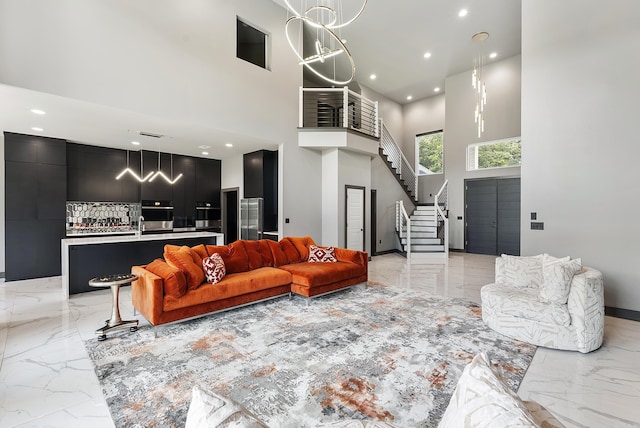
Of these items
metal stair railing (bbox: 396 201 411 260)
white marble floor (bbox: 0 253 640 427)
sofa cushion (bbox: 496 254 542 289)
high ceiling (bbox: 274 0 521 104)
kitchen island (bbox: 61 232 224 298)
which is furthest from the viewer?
metal stair railing (bbox: 396 201 411 260)

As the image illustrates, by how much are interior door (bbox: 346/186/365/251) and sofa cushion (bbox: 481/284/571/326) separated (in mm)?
4228

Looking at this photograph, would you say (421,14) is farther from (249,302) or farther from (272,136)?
(249,302)

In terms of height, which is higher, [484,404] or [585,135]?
[585,135]

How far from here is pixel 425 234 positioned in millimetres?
9008

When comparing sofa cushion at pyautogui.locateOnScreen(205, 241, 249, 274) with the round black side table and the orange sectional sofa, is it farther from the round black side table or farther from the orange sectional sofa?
the round black side table

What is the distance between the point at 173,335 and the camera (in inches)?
129

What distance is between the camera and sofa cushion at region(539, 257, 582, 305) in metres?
2.96

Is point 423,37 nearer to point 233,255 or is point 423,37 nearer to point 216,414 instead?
point 233,255

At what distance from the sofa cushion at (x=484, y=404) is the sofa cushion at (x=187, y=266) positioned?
335 cm

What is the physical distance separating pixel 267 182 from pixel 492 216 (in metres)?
6.62

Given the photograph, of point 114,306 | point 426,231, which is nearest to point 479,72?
point 426,231

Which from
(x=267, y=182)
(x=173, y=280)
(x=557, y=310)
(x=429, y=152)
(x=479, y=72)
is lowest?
(x=557, y=310)

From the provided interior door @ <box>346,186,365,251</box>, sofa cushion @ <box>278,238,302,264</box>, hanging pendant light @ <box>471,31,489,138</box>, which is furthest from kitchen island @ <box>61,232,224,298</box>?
hanging pendant light @ <box>471,31,489,138</box>

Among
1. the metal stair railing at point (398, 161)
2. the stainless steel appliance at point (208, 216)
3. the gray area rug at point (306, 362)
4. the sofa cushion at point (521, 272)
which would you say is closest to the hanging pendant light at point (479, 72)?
the metal stair railing at point (398, 161)
